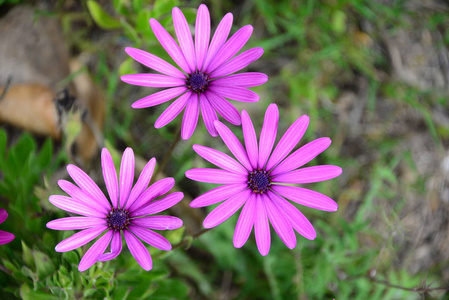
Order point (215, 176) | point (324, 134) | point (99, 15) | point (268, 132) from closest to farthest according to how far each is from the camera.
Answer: point (215, 176)
point (268, 132)
point (99, 15)
point (324, 134)

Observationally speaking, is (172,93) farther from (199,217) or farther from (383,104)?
(383,104)

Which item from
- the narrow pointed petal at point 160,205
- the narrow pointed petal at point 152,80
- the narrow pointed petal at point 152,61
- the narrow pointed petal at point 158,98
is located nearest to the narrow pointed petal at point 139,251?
the narrow pointed petal at point 160,205

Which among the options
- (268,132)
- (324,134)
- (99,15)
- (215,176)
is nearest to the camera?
(215,176)

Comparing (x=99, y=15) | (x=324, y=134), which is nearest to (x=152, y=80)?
(x=99, y=15)

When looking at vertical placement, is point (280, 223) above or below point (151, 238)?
above

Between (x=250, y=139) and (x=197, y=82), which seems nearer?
(x=250, y=139)

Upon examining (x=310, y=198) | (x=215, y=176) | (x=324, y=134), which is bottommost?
(x=215, y=176)

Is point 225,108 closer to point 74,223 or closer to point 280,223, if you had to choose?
point 280,223

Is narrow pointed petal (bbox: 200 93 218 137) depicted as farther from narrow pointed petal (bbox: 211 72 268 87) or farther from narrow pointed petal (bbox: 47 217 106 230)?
narrow pointed petal (bbox: 47 217 106 230)

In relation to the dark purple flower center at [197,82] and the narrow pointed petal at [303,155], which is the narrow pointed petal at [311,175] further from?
the dark purple flower center at [197,82]
